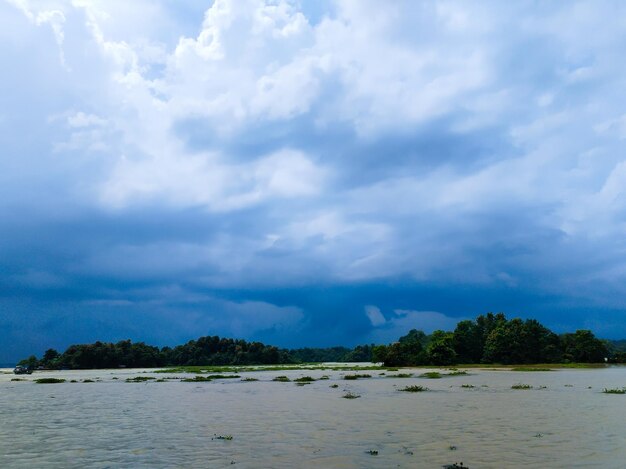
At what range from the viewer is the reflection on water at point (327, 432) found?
22.6m

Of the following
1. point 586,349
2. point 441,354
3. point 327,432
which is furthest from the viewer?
point 441,354

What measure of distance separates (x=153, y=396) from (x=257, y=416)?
26488 mm

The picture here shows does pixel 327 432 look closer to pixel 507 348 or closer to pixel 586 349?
pixel 507 348

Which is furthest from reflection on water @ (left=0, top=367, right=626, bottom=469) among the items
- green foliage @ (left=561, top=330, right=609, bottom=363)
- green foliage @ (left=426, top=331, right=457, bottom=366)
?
green foliage @ (left=561, top=330, right=609, bottom=363)

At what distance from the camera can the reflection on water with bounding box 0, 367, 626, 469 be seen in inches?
888

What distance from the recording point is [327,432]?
98.4 feet

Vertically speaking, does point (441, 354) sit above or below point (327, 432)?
below

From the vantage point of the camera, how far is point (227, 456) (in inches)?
932

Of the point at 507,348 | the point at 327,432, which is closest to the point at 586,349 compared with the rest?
the point at 507,348

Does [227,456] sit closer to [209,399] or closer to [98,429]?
[98,429]

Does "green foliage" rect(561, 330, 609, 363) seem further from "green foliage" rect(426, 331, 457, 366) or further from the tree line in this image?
"green foliage" rect(426, 331, 457, 366)

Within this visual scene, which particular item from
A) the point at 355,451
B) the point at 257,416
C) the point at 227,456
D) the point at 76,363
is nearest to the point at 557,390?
the point at 257,416

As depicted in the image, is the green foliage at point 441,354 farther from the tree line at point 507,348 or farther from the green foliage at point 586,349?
the green foliage at point 586,349

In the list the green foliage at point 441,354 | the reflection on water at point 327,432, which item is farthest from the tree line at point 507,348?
the reflection on water at point 327,432
